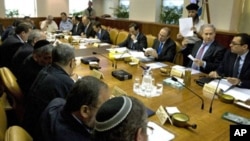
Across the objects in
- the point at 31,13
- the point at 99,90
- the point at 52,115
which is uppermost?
the point at 31,13

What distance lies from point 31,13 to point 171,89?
26.3 ft

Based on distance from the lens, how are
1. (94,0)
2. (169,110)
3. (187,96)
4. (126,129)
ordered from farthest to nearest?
(94,0) → (187,96) → (169,110) → (126,129)

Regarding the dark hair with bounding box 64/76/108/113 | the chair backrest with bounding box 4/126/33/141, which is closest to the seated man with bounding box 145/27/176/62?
the dark hair with bounding box 64/76/108/113

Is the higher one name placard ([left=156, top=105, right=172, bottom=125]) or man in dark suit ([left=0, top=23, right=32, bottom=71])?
man in dark suit ([left=0, top=23, right=32, bottom=71])

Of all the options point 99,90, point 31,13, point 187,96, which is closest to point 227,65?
point 187,96

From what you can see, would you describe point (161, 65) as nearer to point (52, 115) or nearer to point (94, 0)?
point (52, 115)

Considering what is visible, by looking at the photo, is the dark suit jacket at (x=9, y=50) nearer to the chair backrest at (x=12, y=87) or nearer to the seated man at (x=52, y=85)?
the chair backrest at (x=12, y=87)

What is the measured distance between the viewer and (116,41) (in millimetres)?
5449

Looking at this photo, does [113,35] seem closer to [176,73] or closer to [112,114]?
[176,73]

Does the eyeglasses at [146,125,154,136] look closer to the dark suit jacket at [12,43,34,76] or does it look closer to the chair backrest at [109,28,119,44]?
the dark suit jacket at [12,43,34,76]

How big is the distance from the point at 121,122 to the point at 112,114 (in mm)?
40

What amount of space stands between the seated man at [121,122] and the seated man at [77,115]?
333mm

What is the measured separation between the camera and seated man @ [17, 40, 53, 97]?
2.15 metres

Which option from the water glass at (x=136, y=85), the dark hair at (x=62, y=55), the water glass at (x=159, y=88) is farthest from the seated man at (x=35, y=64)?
the water glass at (x=159, y=88)
